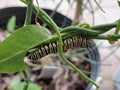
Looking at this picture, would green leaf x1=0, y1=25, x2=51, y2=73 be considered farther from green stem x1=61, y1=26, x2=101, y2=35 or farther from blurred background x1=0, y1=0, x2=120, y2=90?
blurred background x1=0, y1=0, x2=120, y2=90

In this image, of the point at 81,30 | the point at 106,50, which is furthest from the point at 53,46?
the point at 106,50

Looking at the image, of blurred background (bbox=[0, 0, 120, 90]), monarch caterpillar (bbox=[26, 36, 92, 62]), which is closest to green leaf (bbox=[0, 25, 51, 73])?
monarch caterpillar (bbox=[26, 36, 92, 62])

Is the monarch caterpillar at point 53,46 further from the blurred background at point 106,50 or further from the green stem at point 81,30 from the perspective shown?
the blurred background at point 106,50

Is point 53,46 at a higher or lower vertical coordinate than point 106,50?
higher

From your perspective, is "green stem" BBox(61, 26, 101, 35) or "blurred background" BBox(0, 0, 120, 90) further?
"blurred background" BBox(0, 0, 120, 90)

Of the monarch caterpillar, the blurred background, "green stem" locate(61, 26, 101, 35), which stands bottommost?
the blurred background

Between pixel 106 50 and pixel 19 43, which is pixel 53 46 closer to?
pixel 19 43

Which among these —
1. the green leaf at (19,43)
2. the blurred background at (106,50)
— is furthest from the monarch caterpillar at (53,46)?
the blurred background at (106,50)

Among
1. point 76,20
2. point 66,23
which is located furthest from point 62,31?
point 66,23

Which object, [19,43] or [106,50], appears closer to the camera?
[19,43]

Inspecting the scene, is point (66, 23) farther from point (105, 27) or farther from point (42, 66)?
point (105, 27)
